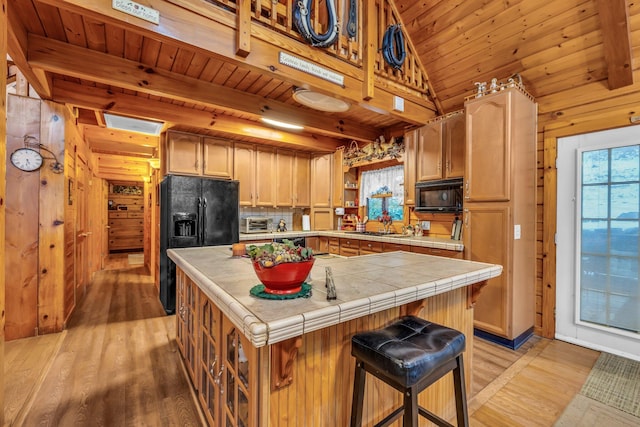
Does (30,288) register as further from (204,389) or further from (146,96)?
(204,389)

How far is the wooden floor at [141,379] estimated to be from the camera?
179 centimetres

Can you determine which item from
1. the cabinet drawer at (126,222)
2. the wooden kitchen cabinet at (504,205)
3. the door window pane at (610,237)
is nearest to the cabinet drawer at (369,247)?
the wooden kitchen cabinet at (504,205)

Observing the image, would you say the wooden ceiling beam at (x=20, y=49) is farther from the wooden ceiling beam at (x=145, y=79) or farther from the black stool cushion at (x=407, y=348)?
the black stool cushion at (x=407, y=348)

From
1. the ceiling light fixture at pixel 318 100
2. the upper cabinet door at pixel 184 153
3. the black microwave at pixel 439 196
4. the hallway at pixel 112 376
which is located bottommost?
the hallway at pixel 112 376

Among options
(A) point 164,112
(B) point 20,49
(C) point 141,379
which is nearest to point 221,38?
(B) point 20,49

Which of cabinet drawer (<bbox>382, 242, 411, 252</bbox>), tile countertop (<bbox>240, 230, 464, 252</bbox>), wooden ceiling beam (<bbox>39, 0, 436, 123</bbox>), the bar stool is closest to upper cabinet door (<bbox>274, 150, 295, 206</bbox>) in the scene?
tile countertop (<bbox>240, 230, 464, 252</bbox>)

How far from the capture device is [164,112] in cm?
336

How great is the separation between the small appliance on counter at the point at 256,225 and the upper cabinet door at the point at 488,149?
117 inches

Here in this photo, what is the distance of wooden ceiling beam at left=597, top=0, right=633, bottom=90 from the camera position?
210cm

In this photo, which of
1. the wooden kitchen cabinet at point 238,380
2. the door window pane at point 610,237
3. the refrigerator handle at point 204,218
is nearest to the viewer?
the wooden kitchen cabinet at point 238,380

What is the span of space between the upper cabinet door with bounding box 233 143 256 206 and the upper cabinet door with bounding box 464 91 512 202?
10.1ft

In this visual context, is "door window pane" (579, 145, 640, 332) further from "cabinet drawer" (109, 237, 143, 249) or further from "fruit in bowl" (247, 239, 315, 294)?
"cabinet drawer" (109, 237, 143, 249)

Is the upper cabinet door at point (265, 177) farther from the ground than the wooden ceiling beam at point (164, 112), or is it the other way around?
the wooden ceiling beam at point (164, 112)

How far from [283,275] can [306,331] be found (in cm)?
23
